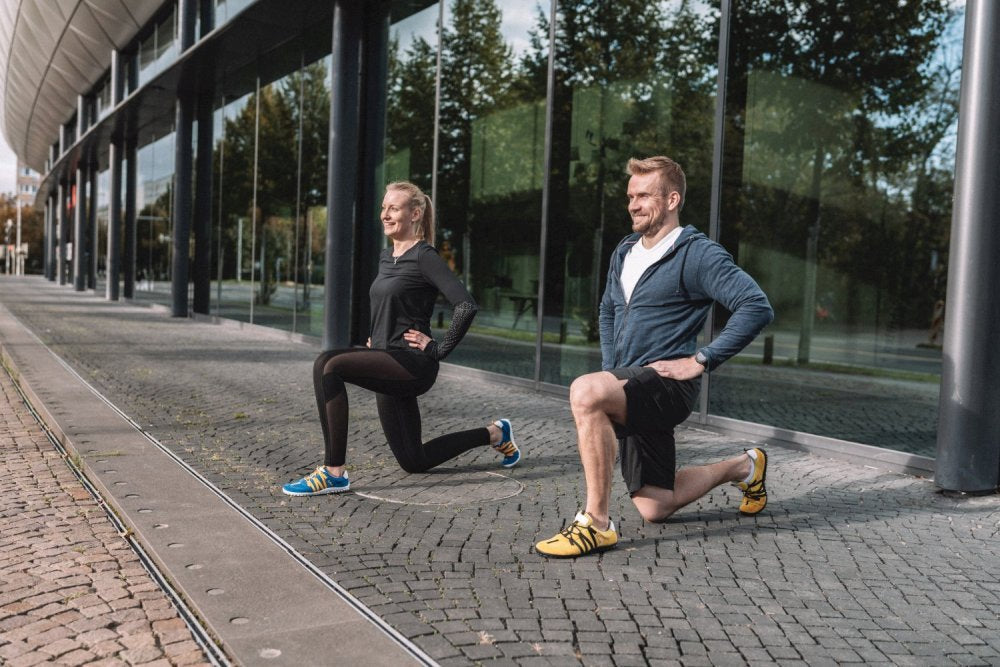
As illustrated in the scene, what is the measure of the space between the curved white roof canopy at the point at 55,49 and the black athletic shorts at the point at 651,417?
939 inches

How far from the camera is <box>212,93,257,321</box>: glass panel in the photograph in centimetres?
1897

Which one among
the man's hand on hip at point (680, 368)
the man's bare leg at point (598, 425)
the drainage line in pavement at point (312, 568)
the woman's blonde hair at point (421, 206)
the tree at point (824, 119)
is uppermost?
the tree at point (824, 119)

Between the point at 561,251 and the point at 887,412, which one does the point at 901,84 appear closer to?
the point at 887,412

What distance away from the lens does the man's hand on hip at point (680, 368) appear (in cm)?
379

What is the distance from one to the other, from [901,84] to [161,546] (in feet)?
19.1

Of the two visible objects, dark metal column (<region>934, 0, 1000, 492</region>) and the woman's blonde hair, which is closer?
the woman's blonde hair

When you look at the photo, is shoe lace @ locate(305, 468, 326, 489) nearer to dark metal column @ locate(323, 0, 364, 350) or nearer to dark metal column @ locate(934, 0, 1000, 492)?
dark metal column @ locate(934, 0, 1000, 492)

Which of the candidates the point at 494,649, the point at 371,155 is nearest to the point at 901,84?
the point at 494,649

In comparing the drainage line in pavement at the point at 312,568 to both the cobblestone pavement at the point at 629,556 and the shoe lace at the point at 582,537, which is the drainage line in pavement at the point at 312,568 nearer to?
the cobblestone pavement at the point at 629,556

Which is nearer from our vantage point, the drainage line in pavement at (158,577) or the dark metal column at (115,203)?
the drainage line in pavement at (158,577)

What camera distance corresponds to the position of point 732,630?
10.3ft

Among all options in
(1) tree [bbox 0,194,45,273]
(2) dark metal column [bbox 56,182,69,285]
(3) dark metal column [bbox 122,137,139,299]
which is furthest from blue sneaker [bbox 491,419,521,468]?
(1) tree [bbox 0,194,45,273]

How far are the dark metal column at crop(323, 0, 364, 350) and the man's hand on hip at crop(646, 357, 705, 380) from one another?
9.34m

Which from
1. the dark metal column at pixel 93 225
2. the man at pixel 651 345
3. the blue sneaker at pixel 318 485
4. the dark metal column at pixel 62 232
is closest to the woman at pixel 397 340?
the blue sneaker at pixel 318 485
